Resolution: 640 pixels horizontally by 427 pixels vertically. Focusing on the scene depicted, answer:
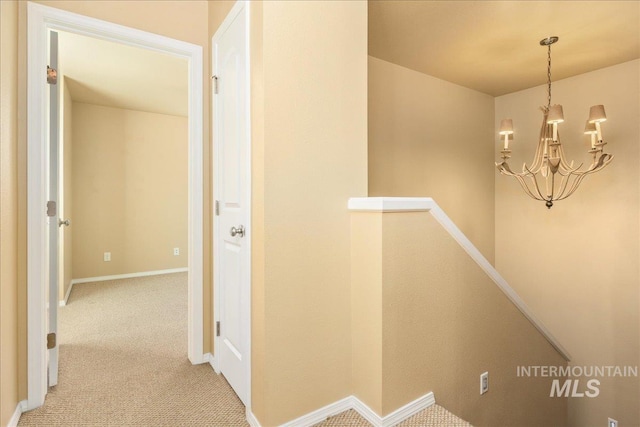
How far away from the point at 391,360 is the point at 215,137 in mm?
1672

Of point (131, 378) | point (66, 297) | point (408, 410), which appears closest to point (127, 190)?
point (66, 297)

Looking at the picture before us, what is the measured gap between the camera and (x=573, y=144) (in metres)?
3.46

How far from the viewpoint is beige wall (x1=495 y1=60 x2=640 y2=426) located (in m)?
3.10

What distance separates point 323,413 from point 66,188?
163 inches

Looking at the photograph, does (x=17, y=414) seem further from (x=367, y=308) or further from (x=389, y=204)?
(x=389, y=204)

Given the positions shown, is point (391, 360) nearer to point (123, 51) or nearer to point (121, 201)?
point (123, 51)

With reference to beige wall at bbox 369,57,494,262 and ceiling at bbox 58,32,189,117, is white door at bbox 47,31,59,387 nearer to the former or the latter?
ceiling at bbox 58,32,189,117

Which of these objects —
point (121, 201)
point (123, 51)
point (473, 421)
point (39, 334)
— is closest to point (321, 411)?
point (473, 421)

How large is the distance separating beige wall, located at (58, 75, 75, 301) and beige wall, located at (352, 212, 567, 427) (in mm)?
3640

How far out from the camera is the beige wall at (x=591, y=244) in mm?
3102

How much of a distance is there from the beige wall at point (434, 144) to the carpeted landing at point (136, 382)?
2043 mm

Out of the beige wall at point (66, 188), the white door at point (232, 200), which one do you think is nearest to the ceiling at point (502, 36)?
the white door at point (232, 200)

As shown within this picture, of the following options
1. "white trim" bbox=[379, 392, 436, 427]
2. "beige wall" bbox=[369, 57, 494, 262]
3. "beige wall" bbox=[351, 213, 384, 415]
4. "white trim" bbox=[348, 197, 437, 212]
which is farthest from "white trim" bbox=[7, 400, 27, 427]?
"beige wall" bbox=[369, 57, 494, 262]

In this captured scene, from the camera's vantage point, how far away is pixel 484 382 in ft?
6.66
